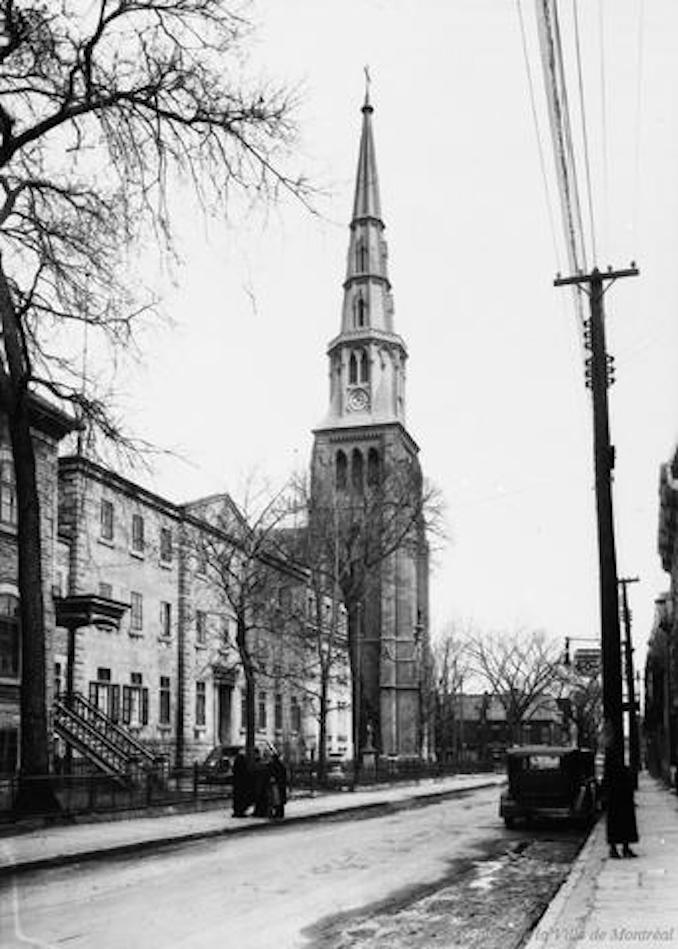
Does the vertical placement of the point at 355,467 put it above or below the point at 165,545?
above

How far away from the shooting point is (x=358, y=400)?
89.6m

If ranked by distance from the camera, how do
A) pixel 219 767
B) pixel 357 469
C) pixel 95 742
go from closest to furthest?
pixel 95 742 < pixel 219 767 < pixel 357 469

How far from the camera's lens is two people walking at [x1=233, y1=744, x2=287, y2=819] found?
23.8 m

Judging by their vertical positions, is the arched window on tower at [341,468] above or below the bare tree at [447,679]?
above

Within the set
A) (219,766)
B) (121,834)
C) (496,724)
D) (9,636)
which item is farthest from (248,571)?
(496,724)

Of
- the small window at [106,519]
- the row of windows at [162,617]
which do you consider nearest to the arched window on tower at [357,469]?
the row of windows at [162,617]

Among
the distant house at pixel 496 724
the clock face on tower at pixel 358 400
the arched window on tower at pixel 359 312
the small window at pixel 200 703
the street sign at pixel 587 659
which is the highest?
the arched window on tower at pixel 359 312

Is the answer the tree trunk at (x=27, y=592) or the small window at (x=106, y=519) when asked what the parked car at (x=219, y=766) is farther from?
the tree trunk at (x=27, y=592)

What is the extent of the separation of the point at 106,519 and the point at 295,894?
30597mm

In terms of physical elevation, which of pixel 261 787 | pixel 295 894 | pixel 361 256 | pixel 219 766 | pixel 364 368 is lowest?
pixel 219 766

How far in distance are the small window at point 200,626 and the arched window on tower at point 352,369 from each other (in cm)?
4346

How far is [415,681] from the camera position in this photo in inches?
3236

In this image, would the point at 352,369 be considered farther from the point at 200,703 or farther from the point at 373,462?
the point at 200,703

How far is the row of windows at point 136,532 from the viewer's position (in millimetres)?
41250
